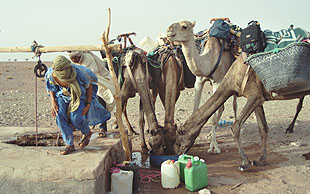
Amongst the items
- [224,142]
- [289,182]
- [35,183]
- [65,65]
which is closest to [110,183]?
[35,183]

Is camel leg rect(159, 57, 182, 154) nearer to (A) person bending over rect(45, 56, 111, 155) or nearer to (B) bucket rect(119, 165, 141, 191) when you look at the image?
(B) bucket rect(119, 165, 141, 191)

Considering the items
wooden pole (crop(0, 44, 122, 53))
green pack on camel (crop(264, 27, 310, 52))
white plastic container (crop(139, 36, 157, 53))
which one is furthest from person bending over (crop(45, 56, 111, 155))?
white plastic container (crop(139, 36, 157, 53))

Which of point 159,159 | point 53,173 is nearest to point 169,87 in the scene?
point 159,159

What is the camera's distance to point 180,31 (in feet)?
18.1

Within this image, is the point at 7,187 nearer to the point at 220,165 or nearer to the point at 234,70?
the point at 220,165

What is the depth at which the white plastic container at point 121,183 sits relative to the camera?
13.5 feet

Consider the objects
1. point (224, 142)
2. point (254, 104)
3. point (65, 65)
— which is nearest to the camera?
point (65, 65)

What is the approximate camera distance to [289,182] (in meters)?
4.60

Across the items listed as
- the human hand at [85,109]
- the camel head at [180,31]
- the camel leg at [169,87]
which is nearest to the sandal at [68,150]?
the human hand at [85,109]

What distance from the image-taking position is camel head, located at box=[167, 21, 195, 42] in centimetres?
543

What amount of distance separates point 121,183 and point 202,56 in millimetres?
2955

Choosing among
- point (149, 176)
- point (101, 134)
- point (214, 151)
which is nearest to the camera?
point (149, 176)

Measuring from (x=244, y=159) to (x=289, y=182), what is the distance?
752mm

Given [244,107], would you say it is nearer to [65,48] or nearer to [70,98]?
[70,98]
